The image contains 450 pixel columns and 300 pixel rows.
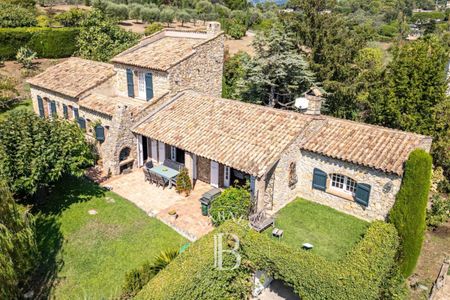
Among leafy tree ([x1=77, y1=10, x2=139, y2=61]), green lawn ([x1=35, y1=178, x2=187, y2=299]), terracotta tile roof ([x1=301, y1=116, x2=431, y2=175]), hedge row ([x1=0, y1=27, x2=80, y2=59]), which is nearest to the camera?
green lawn ([x1=35, y1=178, x2=187, y2=299])

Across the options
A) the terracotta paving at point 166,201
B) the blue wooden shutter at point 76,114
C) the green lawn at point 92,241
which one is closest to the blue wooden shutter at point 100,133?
the blue wooden shutter at point 76,114

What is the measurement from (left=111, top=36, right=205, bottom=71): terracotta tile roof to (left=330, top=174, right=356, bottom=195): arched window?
1269 cm

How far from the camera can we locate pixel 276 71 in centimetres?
3053

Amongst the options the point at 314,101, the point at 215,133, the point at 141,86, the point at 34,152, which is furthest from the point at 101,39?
the point at 314,101

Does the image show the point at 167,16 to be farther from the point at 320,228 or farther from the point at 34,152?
the point at 320,228

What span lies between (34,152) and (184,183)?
25.6ft

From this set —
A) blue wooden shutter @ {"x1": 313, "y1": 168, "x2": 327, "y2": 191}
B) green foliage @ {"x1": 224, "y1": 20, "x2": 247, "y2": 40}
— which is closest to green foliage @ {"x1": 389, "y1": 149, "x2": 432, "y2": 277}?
blue wooden shutter @ {"x1": 313, "y1": 168, "x2": 327, "y2": 191}

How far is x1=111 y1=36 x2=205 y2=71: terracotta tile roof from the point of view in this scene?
2520 centimetres

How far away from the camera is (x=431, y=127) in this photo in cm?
2359

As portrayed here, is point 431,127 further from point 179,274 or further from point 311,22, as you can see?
point 179,274

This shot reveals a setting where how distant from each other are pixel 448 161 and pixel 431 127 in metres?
2.38

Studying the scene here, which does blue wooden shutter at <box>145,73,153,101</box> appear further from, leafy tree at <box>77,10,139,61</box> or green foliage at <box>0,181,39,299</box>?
leafy tree at <box>77,10,139,61</box>

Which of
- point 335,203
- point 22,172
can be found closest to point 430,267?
point 335,203

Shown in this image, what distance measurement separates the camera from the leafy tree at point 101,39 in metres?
42.9
